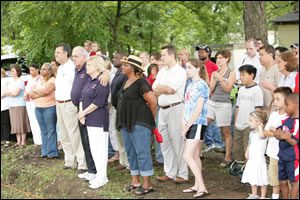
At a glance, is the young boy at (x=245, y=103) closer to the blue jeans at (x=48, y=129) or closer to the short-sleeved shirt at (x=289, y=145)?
the short-sleeved shirt at (x=289, y=145)

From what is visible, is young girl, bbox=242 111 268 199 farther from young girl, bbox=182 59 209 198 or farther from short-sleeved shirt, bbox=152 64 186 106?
short-sleeved shirt, bbox=152 64 186 106

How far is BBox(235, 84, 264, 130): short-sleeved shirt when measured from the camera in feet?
24.9

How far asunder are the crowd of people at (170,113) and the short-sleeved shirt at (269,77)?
15 mm

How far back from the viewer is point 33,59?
10.9 meters

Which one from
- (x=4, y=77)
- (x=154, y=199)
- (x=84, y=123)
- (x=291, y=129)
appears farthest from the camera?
(x=4, y=77)

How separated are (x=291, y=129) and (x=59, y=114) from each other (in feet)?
13.2

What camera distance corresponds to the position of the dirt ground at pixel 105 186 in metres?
7.13

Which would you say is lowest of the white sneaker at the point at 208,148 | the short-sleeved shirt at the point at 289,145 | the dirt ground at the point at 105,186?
the dirt ground at the point at 105,186

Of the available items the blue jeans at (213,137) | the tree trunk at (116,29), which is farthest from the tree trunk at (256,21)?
the tree trunk at (116,29)

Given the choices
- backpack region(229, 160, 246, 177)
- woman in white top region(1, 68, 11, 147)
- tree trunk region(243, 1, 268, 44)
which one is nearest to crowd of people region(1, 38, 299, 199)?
backpack region(229, 160, 246, 177)

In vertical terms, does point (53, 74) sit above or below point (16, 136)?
above

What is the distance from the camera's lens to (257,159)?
21.6 feet

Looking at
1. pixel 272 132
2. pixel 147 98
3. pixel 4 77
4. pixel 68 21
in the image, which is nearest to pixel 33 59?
pixel 4 77

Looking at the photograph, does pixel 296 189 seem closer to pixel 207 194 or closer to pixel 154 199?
pixel 207 194
